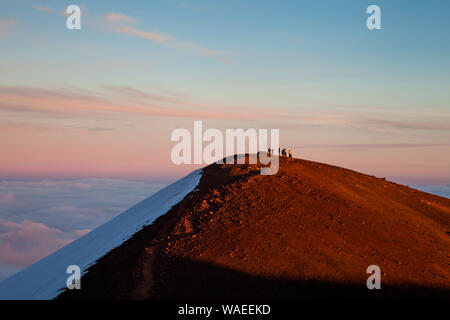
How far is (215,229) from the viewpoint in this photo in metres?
25.1

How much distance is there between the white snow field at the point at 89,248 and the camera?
28781mm

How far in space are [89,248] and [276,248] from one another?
16.7 meters

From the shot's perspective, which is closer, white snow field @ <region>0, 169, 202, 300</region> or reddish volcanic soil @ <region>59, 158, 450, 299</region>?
reddish volcanic soil @ <region>59, 158, 450, 299</region>

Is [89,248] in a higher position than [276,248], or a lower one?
lower

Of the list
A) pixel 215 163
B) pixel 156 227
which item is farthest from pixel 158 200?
pixel 156 227

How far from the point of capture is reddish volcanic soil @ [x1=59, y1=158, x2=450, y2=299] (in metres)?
20.9

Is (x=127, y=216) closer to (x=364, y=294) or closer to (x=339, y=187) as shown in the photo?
(x=339, y=187)

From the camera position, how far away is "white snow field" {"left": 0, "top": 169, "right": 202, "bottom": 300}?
94.4 ft

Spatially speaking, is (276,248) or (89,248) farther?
(89,248)

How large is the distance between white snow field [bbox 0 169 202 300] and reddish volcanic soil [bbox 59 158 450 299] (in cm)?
206

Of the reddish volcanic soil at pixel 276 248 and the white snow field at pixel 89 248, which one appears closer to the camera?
the reddish volcanic soil at pixel 276 248

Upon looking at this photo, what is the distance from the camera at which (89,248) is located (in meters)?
33.3

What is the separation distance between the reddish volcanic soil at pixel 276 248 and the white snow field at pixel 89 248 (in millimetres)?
2062
